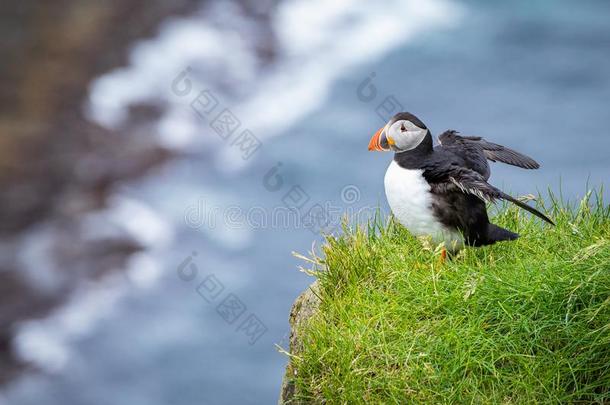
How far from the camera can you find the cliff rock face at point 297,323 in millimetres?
3805

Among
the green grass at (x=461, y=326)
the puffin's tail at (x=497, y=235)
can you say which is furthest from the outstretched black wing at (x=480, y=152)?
the green grass at (x=461, y=326)

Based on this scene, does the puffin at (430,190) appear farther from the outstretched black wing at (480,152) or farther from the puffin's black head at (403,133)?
the outstretched black wing at (480,152)

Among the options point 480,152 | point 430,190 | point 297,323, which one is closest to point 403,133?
point 430,190

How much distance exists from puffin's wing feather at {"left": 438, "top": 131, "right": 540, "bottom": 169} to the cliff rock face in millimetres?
1111

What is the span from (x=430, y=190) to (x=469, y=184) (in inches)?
8.4

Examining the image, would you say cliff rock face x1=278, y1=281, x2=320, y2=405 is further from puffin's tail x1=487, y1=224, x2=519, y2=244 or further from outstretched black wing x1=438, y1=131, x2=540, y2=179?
outstretched black wing x1=438, y1=131, x2=540, y2=179

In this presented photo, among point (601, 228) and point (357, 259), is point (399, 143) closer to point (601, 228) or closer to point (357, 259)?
point (357, 259)

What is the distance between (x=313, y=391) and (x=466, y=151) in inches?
60.4

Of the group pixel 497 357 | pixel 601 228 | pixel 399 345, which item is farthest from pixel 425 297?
pixel 601 228

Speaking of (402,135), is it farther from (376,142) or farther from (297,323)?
(297,323)

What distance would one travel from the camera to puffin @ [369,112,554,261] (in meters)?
3.70

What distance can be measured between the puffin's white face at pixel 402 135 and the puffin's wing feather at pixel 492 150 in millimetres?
455

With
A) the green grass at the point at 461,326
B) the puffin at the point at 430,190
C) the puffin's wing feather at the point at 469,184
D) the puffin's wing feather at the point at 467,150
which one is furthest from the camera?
the puffin's wing feather at the point at 467,150

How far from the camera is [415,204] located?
373 cm
